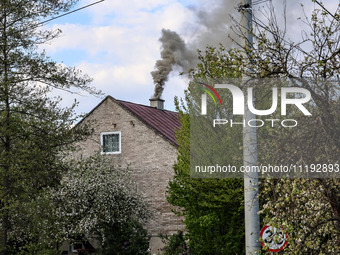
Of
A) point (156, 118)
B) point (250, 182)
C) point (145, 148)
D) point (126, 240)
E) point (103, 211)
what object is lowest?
point (126, 240)

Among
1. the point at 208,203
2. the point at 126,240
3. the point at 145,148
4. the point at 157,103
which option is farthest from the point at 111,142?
the point at 208,203

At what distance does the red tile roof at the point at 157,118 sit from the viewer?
29203mm

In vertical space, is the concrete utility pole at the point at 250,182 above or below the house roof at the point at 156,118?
below

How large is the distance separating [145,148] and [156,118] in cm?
277

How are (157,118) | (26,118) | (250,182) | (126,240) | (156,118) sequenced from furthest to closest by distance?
(157,118), (156,118), (126,240), (26,118), (250,182)

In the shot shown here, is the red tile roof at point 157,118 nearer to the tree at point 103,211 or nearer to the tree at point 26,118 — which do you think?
the tree at point 103,211

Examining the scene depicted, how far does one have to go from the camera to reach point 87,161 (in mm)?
27234

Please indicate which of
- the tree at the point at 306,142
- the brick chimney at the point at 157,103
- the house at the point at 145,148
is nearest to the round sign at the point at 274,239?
the tree at the point at 306,142

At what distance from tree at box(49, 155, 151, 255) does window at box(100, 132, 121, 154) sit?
3.32m

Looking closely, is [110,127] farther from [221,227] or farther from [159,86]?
[221,227]

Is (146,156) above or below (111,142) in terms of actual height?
below

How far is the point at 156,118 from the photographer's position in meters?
31.4

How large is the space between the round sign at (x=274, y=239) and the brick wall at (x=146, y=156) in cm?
1758

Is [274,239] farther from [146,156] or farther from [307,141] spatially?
[146,156]
